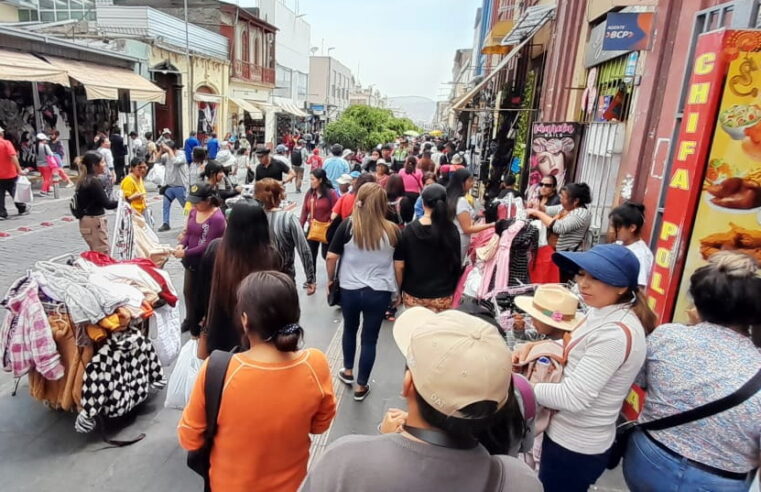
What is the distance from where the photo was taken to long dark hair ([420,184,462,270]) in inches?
149

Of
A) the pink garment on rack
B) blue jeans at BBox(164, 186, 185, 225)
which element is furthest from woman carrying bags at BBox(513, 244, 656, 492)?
blue jeans at BBox(164, 186, 185, 225)

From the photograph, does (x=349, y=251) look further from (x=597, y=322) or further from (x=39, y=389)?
(x=39, y=389)

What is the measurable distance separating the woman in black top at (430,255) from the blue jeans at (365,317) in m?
0.25

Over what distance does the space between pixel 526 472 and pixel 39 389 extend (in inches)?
139

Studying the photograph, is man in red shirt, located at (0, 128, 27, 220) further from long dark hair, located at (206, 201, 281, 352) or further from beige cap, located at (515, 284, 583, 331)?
beige cap, located at (515, 284, 583, 331)

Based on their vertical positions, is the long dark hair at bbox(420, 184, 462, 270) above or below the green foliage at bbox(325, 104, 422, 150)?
below

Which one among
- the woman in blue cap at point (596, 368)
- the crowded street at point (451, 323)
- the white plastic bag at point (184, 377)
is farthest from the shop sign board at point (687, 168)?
the white plastic bag at point (184, 377)

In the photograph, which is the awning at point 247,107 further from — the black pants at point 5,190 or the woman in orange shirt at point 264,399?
the woman in orange shirt at point 264,399

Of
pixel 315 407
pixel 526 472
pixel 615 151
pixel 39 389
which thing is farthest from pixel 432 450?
pixel 615 151

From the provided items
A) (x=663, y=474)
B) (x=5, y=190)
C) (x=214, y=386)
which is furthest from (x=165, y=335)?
(x=5, y=190)

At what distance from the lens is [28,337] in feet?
10.2

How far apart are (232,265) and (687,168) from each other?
2980mm

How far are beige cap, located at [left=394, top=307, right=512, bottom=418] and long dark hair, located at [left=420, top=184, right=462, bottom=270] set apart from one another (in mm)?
2591

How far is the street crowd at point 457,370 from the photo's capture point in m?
1.17
